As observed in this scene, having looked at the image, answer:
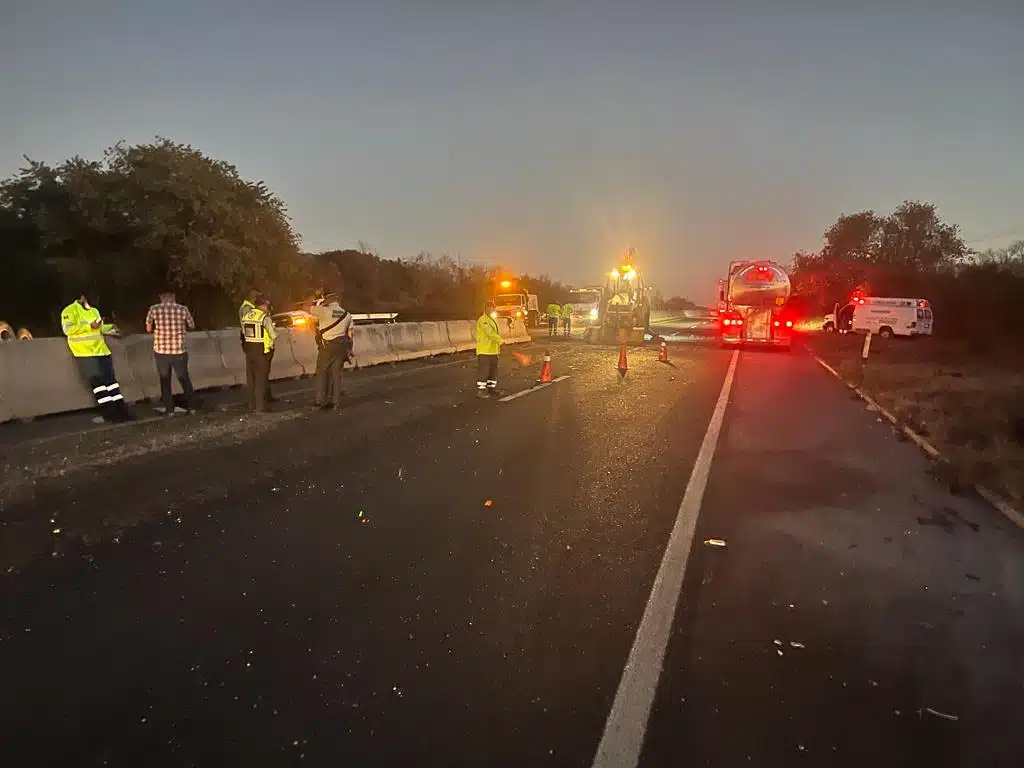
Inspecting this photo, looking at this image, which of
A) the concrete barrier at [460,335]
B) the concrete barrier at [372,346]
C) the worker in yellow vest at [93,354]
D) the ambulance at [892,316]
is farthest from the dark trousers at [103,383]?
the ambulance at [892,316]

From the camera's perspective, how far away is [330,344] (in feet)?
41.6

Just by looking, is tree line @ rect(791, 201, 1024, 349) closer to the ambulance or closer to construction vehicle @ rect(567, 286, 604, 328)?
the ambulance

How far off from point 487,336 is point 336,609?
1053cm

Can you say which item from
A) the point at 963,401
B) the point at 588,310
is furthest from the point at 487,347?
the point at 588,310

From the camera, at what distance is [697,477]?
8.63 metres

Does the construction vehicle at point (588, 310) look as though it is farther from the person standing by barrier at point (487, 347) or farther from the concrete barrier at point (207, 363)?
the concrete barrier at point (207, 363)

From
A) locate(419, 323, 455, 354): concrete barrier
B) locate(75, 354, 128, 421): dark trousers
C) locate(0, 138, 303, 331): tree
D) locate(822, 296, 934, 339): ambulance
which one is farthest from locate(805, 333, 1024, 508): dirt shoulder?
locate(0, 138, 303, 331): tree

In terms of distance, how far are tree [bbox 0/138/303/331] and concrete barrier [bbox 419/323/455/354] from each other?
1576cm

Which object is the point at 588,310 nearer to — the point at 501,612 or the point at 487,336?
the point at 487,336

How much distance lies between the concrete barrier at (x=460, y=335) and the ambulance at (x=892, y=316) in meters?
25.2

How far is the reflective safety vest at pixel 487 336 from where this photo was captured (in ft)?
49.4

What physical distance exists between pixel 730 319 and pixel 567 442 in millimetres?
23281

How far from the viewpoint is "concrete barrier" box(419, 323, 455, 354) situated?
86.7 feet

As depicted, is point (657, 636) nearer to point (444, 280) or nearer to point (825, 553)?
point (825, 553)
